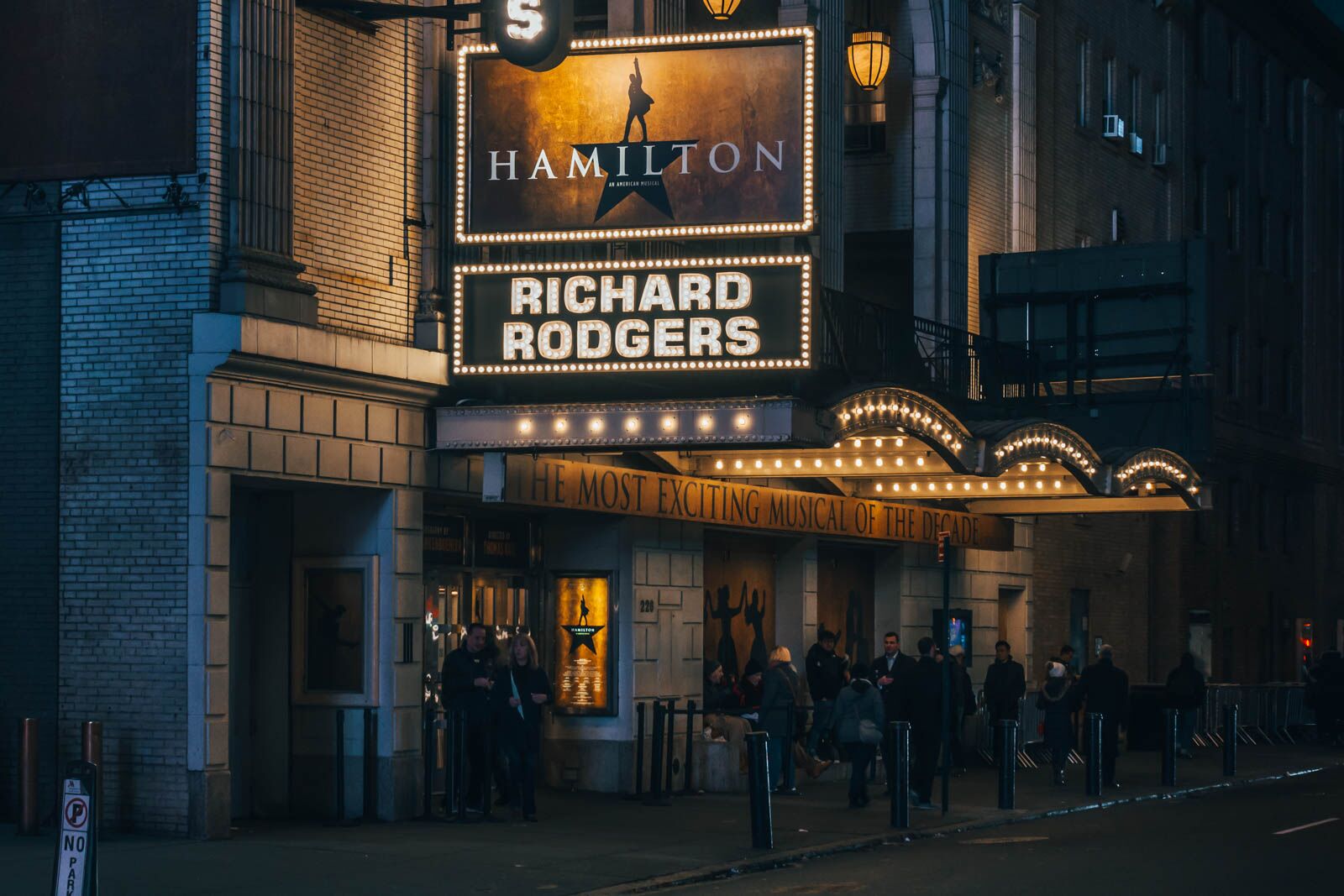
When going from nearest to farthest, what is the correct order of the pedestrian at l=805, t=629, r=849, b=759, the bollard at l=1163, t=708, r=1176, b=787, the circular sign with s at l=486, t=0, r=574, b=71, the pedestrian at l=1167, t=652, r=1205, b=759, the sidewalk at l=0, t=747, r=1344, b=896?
the sidewalk at l=0, t=747, r=1344, b=896
the circular sign with s at l=486, t=0, r=574, b=71
the pedestrian at l=805, t=629, r=849, b=759
the bollard at l=1163, t=708, r=1176, b=787
the pedestrian at l=1167, t=652, r=1205, b=759

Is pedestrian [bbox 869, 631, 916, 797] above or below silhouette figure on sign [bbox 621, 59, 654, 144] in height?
below

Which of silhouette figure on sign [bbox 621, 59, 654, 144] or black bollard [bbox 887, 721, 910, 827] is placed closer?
black bollard [bbox 887, 721, 910, 827]

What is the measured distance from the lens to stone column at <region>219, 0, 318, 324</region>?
1814cm

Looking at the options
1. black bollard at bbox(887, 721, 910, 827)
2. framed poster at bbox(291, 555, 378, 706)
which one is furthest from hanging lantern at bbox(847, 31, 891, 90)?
framed poster at bbox(291, 555, 378, 706)

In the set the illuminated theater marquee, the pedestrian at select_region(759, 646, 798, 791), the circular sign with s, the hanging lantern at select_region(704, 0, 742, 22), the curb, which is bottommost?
the curb

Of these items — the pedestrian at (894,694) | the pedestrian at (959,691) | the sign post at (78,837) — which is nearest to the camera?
the sign post at (78,837)

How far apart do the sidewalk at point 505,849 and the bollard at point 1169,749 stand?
9.45 ft

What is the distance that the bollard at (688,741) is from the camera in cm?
2298

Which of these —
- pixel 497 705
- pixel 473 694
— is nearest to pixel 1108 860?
pixel 497 705

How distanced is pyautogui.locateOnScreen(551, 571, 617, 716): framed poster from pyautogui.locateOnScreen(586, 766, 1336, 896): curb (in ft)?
15.8

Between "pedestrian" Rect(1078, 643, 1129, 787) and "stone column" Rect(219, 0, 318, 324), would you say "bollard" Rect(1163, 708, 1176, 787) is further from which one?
"stone column" Rect(219, 0, 318, 324)

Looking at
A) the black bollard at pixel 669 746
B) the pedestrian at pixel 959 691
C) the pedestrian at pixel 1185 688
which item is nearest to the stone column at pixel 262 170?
the black bollard at pixel 669 746

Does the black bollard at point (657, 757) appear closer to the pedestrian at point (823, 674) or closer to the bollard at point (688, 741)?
the bollard at point (688, 741)

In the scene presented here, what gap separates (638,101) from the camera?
66.6ft
